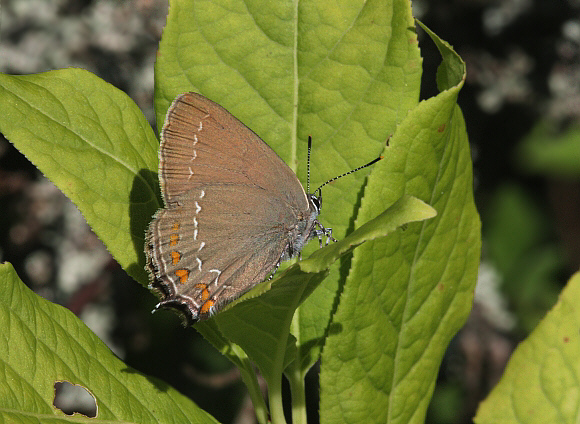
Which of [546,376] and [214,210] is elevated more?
[214,210]

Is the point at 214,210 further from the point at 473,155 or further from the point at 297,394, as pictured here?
the point at 473,155

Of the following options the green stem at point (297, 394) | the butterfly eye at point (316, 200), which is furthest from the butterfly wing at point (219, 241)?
the green stem at point (297, 394)

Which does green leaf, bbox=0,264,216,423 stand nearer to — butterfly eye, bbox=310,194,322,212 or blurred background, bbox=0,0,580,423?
butterfly eye, bbox=310,194,322,212

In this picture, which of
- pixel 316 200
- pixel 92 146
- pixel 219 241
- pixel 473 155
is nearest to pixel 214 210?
pixel 219 241

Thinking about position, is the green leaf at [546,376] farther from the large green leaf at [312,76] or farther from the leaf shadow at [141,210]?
the leaf shadow at [141,210]

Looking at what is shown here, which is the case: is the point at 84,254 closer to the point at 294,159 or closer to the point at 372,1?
the point at 294,159

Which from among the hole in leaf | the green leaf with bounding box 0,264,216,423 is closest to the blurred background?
the hole in leaf
